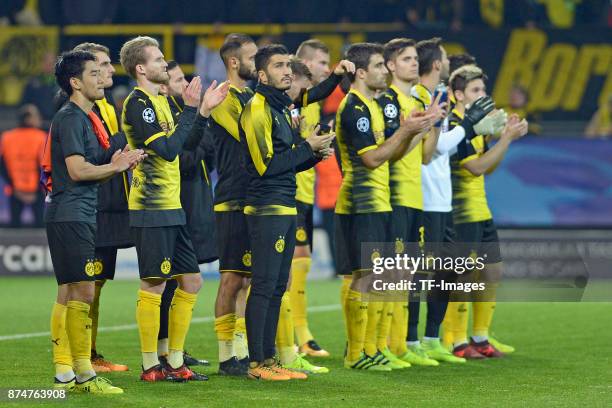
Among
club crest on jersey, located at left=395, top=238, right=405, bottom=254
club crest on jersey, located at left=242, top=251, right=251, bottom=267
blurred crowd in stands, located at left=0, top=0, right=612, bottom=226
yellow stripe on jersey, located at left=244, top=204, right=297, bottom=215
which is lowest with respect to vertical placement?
club crest on jersey, located at left=242, top=251, right=251, bottom=267

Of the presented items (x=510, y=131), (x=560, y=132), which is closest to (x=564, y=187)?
(x=560, y=132)

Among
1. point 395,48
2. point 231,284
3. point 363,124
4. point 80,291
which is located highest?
point 395,48

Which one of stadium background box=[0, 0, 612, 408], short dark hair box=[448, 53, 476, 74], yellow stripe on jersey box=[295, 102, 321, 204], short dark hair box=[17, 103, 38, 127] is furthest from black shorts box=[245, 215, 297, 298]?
short dark hair box=[17, 103, 38, 127]

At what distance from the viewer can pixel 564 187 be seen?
18.1 metres

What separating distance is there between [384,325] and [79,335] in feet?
8.73

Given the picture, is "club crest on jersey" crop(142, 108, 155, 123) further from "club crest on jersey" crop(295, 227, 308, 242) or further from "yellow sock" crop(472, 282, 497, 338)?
"yellow sock" crop(472, 282, 497, 338)

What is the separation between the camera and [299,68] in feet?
31.2

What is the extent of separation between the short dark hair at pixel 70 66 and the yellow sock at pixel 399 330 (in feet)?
10.8

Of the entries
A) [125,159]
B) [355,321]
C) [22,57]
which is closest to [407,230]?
[355,321]

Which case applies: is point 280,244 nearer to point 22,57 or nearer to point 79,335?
point 79,335

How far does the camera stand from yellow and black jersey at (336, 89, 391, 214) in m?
9.10

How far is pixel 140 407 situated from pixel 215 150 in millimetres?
2455

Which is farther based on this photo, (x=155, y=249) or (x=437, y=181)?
(x=437, y=181)

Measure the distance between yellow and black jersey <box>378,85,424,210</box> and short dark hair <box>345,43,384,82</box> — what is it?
34 centimetres
